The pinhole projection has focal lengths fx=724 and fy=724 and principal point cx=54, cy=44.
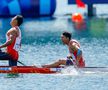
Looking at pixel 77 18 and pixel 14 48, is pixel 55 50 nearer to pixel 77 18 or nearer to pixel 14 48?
pixel 14 48

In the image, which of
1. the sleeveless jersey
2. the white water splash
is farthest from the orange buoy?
the white water splash

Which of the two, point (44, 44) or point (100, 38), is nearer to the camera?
point (44, 44)

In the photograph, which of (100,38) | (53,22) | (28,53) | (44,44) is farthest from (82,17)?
(28,53)

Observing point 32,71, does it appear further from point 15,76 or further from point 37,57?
point 37,57

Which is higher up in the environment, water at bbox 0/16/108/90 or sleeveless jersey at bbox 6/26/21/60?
sleeveless jersey at bbox 6/26/21/60

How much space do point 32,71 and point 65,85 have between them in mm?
1087

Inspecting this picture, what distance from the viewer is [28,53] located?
28.2 m

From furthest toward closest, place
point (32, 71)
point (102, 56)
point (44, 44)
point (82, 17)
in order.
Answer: point (82, 17) → point (44, 44) → point (102, 56) → point (32, 71)

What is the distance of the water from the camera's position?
66.4 feet

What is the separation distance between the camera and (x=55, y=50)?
97.6ft

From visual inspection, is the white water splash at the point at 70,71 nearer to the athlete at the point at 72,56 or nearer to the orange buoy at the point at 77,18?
the athlete at the point at 72,56

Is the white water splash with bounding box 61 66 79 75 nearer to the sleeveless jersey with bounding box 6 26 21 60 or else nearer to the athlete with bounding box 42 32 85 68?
the athlete with bounding box 42 32 85 68

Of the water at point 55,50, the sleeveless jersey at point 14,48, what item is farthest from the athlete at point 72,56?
the sleeveless jersey at point 14,48

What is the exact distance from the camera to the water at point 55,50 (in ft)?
66.4
